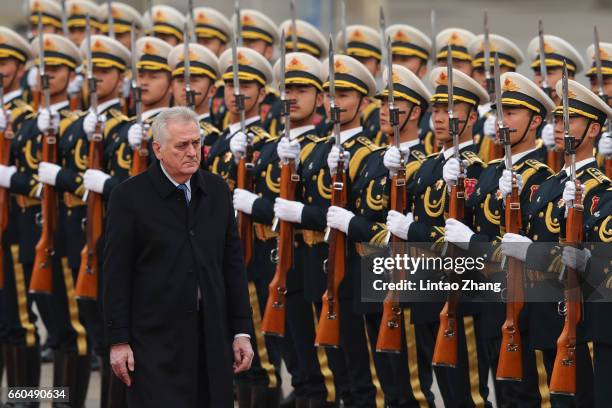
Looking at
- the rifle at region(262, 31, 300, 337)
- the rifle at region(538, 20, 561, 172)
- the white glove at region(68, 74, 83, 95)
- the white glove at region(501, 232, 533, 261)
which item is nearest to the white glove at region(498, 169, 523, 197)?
the white glove at region(501, 232, 533, 261)

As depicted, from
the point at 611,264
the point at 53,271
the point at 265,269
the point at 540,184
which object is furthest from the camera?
the point at 53,271

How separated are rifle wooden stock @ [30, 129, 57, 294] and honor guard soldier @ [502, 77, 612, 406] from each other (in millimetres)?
3517

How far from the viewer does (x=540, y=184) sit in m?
9.28

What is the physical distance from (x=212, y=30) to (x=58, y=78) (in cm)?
200

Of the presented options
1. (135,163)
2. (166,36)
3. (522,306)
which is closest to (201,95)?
(135,163)

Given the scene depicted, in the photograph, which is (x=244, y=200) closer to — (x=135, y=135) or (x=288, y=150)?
(x=288, y=150)

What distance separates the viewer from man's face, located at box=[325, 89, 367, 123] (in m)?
10.6

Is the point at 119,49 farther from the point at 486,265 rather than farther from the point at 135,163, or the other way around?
the point at 486,265

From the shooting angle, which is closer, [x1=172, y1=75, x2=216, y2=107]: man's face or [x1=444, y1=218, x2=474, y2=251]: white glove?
[x1=444, y1=218, x2=474, y2=251]: white glove

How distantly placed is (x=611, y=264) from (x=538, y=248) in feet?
1.51

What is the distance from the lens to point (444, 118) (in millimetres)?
9961

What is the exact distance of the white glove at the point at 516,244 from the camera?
903 cm

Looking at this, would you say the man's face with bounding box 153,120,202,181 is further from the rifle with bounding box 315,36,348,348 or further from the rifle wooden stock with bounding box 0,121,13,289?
the rifle wooden stock with bounding box 0,121,13,289

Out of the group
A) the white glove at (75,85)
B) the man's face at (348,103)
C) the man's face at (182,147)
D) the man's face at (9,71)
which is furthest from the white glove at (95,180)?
the man's face at (182,147)
